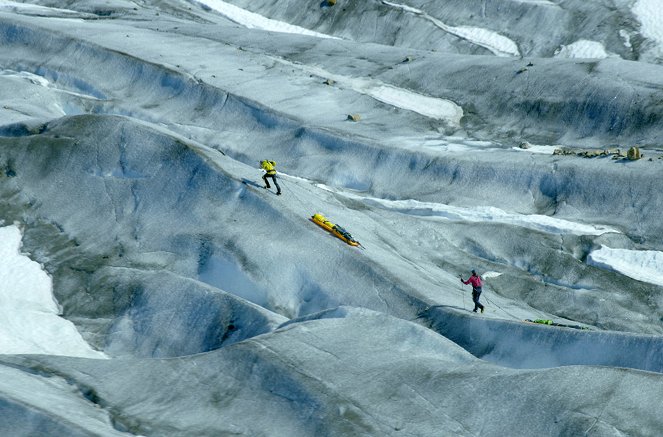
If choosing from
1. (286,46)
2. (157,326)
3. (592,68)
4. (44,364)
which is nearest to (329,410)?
(44,364)

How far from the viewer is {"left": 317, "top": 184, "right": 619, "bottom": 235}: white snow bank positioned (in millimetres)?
39000

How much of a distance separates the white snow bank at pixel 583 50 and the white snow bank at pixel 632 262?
28271 millimetres

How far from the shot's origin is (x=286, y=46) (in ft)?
189

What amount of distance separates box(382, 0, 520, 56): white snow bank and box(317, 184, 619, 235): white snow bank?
1083 inches

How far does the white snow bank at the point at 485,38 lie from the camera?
6569 cm

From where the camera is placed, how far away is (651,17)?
64.6m

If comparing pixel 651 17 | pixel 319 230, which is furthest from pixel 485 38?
pixel 319 230

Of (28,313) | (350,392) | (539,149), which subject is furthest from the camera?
(539,149)

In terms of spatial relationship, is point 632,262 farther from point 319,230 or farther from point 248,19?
point 248,19

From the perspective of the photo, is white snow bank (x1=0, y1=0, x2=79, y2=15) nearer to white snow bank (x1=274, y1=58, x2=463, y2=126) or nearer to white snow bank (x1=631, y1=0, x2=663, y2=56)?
white snow bank (x1=274, y1=58, x2=463, y2=126)

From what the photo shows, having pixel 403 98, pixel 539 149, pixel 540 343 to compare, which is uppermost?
pixel 403 98

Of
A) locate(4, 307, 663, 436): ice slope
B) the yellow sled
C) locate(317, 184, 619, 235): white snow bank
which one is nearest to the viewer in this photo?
locate(4, 307, 663, 436): ice slope

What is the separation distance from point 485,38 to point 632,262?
1315 inches

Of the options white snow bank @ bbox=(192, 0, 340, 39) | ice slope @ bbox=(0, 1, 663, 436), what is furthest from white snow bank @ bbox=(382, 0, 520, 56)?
white snow bank @ bbox=(192, 0, 340, 39)
